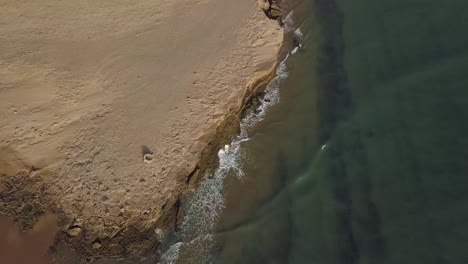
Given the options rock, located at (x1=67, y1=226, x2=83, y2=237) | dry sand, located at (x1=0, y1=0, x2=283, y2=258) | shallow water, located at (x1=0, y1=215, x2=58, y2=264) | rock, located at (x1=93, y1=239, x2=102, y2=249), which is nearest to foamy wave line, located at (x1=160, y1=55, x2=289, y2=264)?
dry sand, located at (x1=0, y1=0, x2=283, y2=258)

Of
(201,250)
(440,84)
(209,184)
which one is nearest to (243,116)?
(209,184)

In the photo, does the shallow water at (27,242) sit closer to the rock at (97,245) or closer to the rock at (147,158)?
the rock at (97,245)

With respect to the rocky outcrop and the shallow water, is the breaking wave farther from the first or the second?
the rocky outcrop

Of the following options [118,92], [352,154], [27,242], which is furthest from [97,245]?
[352,154]

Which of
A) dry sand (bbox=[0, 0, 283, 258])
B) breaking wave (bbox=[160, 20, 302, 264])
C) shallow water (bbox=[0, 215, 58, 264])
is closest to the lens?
shallow water (bbox=[0, 215, 58, 264])

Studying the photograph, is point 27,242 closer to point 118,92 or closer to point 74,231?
point 74,231

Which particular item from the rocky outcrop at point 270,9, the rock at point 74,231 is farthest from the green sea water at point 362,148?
the rock at point 74,231
